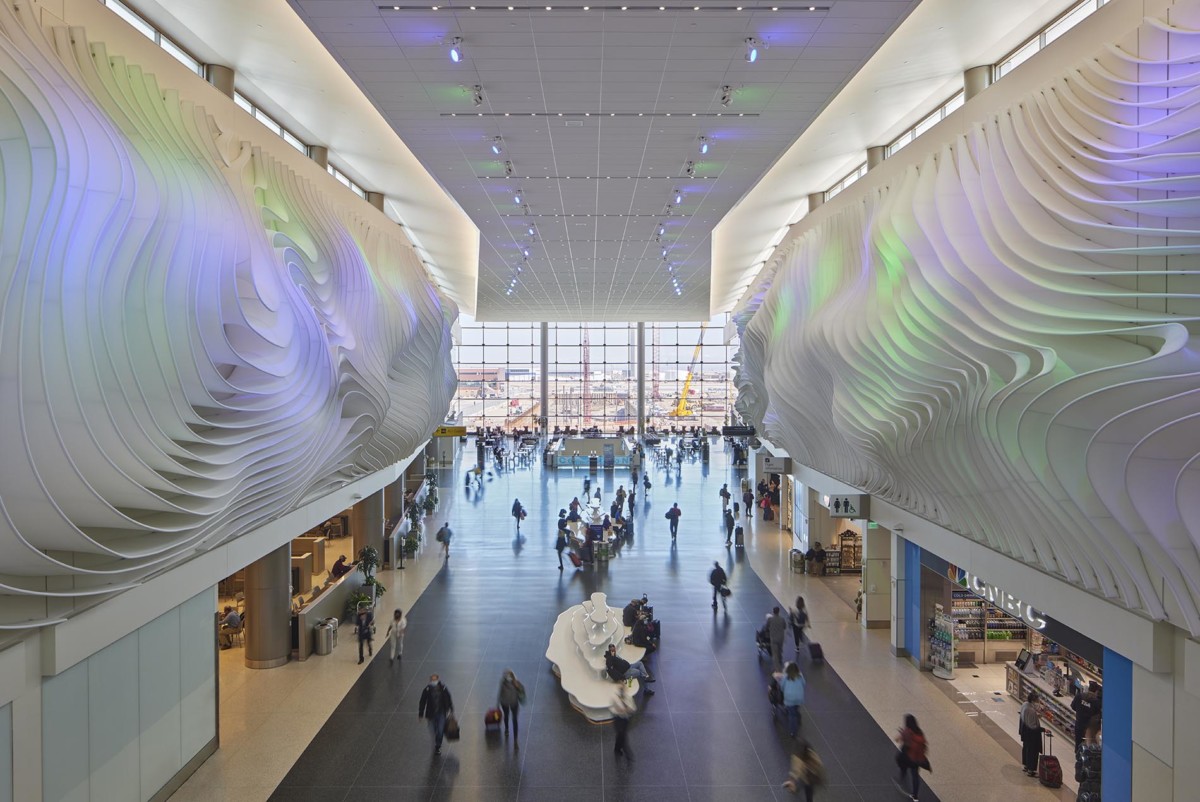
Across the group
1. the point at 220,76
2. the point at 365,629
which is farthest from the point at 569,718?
the point at 220,76

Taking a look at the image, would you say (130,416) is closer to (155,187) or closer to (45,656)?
(155,187)

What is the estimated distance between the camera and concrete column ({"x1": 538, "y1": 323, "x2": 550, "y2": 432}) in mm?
46750

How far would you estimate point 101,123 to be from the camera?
4715 mm

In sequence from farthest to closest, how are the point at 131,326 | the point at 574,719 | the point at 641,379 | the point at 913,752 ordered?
1. the point at 641,379
2. the point at 574,719
3. the point at 913,752
4. the point at 131,326

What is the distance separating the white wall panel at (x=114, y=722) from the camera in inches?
246

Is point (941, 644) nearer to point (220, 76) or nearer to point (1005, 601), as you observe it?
point (1005, 601)

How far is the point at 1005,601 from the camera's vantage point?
8234 mm

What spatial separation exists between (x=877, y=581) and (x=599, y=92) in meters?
9.16

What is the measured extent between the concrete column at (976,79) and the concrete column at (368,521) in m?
13.2

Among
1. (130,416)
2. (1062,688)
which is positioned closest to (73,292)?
(130,416)

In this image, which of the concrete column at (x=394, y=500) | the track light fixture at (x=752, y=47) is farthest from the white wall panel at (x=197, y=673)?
the concrete column at (x=394, y=500)

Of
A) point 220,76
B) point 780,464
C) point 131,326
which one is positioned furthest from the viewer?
point 780,464

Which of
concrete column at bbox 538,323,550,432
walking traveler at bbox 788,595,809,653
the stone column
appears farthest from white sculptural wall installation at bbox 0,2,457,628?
concrete column at bbox 538,323,550,432

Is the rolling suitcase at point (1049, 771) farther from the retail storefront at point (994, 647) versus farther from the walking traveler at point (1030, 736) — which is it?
the retail storefront at point (994, 647)
